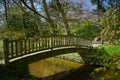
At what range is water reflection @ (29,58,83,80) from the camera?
35.0 ft

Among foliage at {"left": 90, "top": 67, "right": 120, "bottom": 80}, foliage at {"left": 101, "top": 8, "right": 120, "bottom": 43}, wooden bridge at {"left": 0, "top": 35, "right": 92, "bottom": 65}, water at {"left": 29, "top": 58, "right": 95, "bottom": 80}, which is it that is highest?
foliage at {"left": 101, "top": 8, "right": 120, "bottom": 43}

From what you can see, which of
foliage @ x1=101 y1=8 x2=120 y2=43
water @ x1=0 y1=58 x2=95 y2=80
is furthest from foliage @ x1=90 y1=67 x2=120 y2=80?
water @ x1=0 y1=58 x2=95 y2=80

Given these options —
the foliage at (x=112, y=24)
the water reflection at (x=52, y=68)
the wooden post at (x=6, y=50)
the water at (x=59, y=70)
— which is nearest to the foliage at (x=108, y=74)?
the foliage at (x=112, y=24)

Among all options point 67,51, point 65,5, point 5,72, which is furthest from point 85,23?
point 5,72

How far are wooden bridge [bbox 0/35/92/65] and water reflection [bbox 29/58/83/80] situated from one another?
1.10m

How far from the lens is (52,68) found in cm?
1225

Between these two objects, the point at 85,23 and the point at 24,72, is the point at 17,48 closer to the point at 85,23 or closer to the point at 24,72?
the point at 24,72

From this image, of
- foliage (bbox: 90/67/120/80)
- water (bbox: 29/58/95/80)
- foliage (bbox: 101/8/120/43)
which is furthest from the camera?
water (bbox: 29/58/95/80)

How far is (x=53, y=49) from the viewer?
10.2 m

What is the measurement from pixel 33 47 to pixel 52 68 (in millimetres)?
3830

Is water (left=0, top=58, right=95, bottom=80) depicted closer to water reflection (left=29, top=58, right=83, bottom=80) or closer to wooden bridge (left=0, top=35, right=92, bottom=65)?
water reflection (left=29, top=58, right=83, bottom=80)

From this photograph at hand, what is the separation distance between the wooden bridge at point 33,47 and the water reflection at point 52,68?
110 centimetres

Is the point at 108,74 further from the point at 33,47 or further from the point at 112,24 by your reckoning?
the point at 33,47

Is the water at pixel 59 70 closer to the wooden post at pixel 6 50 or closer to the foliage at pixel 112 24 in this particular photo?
the wooden post at pixel 6 50
